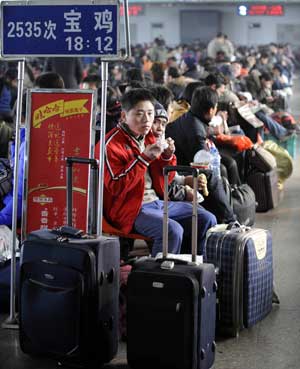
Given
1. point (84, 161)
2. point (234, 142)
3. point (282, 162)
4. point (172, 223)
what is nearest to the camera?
point (84, 161)

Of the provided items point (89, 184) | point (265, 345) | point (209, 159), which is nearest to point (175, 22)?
point (209, 159)

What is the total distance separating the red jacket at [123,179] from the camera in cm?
464

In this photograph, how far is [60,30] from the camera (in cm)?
436

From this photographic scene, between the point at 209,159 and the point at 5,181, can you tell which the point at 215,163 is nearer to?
the point at 209,159

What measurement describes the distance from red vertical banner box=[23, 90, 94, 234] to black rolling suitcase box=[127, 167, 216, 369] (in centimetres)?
89

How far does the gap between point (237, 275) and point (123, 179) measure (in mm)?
834

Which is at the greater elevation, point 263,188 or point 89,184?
point 263,188

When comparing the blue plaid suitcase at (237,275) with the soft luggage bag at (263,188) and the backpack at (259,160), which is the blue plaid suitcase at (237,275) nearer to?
A: the soft luggage bag at (263,188)

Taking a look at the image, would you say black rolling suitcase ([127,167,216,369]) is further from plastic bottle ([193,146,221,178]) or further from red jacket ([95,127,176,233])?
plastic bottle ([193,146,221,178])

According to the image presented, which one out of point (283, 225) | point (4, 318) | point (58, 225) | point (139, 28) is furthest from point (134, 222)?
point (139, 28)

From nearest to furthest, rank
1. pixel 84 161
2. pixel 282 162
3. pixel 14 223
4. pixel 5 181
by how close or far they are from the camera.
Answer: pixel 84 161 → pixel 14 223 → pixel 5 181 → pixel 282 162

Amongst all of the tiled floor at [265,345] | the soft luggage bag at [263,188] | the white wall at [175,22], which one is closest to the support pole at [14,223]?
the tiled floor at [265,345]

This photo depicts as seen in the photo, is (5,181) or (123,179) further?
(5,181)

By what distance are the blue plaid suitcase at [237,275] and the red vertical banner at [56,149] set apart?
77 cm
